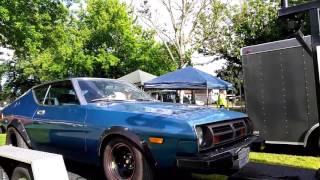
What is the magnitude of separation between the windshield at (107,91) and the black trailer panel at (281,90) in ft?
10.1

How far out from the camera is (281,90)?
7777 mm

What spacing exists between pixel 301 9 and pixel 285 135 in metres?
4.72

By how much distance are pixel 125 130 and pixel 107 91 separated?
128 cm

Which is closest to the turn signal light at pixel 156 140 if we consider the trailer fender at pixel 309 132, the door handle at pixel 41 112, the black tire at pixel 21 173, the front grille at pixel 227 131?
the front grille at pixel 227 131

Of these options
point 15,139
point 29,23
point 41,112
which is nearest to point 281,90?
point 41,112

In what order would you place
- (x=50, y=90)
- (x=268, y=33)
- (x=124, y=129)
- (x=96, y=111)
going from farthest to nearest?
(x=268, y=33) → (x=50, y=90) → (x=96, y=111) → (x=124, y=129)

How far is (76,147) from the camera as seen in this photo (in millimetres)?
5125

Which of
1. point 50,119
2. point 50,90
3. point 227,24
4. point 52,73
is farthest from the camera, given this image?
point 52,73

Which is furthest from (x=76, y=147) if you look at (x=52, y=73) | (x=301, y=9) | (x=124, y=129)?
(x=52, y=73)

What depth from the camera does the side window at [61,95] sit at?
18.0ft

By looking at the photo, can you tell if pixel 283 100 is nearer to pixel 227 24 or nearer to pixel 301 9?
pixel 301 9

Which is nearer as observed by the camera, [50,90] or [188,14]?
[50,90]

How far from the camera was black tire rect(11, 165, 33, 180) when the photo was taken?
397 cm

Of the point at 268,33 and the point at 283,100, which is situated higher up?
the point at 268,33
